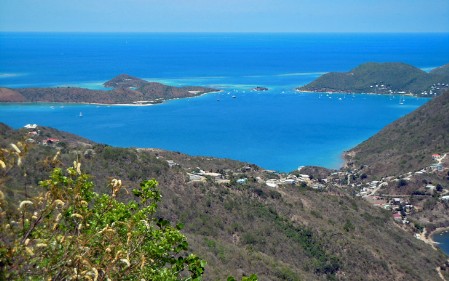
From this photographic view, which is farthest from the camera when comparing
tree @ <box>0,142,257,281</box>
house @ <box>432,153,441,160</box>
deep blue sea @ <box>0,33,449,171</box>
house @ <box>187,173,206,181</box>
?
deep blue sea @ <box>0,33,449,171</box>

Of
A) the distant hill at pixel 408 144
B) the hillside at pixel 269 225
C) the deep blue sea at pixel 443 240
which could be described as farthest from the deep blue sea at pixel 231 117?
the hillside at pixel 269 225

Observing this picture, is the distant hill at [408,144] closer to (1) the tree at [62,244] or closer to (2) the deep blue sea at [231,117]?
(2) the deep blue sea at [231,117]

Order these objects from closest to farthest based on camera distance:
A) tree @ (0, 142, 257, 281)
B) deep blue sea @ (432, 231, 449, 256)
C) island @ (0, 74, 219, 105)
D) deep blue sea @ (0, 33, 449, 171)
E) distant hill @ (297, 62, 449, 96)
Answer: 1. tree @ (0, 142, 257, 281)
2. deep blue sea @ (432, 231, 449, 256)
3. deep blue sea @ (0, 33, 449, 171)
4. island @ (0, 74, 219, 105)
5. distant hill @ (297, 62, 449, 96)

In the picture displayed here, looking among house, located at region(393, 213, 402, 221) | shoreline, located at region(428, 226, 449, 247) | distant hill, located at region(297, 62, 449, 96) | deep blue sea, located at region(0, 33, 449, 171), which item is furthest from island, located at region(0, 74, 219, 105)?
shoreline, located at region(428, 226, 449, 247)

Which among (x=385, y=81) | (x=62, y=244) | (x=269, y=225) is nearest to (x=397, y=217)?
(x=269, y=225)

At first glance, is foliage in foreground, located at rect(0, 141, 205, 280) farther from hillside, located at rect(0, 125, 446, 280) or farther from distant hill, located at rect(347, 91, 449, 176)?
distant hill, located at rect(347, 91, 449, 176)

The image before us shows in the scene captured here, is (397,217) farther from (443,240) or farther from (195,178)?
(195,178)

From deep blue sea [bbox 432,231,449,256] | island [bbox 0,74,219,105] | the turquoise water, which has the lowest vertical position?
deep blue sea [bbox 432,231,449,256]
